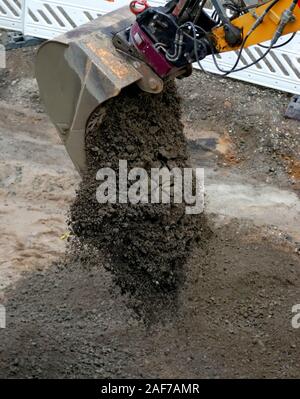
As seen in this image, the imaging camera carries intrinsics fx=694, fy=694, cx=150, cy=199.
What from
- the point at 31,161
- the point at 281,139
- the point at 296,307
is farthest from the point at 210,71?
the point at 296,307

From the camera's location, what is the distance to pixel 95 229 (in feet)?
18.8

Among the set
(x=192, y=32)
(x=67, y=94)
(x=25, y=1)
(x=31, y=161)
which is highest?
(x=192, y=32)

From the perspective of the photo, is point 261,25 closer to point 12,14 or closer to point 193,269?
point 193,269

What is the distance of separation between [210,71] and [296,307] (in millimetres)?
4490

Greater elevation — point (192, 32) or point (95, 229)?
point (192, 32)

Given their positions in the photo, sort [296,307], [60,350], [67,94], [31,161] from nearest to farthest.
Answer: [67,94], [60,350], [296,307], [31,161]

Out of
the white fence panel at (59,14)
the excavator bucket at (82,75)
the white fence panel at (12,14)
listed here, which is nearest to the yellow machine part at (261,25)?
the excavator bucket at (82,75)

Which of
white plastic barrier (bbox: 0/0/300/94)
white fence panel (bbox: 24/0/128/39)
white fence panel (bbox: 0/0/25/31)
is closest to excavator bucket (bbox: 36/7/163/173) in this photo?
white plastic barrier (bbox: 0/0/300/94)

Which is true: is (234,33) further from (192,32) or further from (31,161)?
(31,161)

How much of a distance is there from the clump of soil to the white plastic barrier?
3.95m

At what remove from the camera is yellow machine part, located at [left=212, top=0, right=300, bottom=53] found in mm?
4926

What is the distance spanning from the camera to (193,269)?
252 inches

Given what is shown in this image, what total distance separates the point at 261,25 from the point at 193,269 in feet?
7.79

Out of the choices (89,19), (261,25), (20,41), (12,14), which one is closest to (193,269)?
(261,25)
